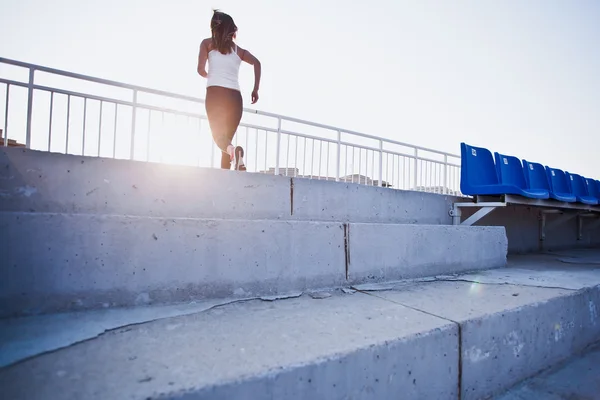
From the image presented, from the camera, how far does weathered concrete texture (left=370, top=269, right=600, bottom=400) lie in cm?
165

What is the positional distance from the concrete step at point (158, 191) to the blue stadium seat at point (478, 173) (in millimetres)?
2497

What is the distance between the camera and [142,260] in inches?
67.6

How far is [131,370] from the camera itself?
1029mm

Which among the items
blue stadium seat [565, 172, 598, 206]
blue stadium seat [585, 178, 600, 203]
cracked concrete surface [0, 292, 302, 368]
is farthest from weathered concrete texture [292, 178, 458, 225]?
blue stadium seat [585, 178, 600, 203]

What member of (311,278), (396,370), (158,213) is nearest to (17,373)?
(158,213)

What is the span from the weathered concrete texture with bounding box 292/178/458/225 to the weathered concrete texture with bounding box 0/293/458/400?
1.36 metres

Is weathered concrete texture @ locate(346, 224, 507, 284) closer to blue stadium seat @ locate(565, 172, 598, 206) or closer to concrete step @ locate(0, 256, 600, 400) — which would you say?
concrete step @ locate(0, 256, 600, 400)

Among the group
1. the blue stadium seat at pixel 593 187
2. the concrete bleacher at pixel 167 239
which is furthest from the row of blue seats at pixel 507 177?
the concrete bleacher at pixel 167 239

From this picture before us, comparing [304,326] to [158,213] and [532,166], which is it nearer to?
[158,213]

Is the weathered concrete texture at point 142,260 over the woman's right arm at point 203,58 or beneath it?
beneath

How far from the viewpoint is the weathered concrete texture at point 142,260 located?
1501 mm

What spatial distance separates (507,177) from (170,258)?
6100 millimetres

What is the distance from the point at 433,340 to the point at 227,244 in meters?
1.35

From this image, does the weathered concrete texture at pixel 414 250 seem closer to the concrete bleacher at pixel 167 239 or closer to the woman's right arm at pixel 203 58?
the concrete bleacher at pixel 167 239
